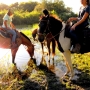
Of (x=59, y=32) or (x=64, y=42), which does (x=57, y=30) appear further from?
(x=64, y=42)

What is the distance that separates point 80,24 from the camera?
620 centimetres

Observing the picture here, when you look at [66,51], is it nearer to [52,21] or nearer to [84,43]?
[84,43]

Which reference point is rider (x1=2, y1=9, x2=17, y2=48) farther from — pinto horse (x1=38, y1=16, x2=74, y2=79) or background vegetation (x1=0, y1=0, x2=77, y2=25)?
background vegetation (x1=0, y1=0, x2=77, y2=25)

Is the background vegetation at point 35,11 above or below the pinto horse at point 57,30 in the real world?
above

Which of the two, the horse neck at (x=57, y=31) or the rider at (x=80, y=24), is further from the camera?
the horse neck at (x=57, y=31)

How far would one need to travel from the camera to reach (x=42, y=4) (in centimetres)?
3597

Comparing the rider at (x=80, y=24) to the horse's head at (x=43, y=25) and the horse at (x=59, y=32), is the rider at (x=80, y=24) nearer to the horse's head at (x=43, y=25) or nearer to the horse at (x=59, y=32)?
the horse at (x=59, y=32)

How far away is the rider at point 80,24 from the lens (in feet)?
19.7

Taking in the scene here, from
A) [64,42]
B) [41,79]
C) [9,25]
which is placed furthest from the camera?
[9,25]

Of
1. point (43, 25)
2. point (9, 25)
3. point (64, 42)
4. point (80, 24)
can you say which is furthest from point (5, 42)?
point (80, 24)

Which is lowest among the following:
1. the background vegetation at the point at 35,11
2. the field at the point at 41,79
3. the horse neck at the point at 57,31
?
the field at the point at 41,79

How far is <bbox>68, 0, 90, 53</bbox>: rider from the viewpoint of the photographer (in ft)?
19.7

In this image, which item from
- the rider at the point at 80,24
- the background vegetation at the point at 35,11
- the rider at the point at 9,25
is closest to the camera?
the rider at the point at 80,24

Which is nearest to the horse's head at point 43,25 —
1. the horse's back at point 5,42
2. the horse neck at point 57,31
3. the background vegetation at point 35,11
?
the horse neck at point 57,31
